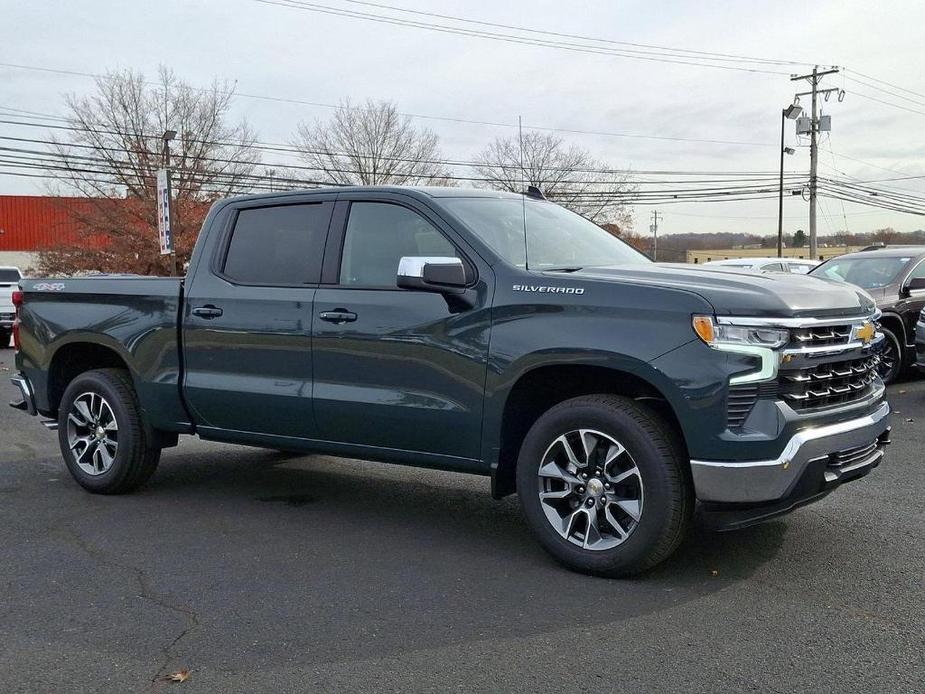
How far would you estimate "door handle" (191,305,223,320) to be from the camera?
5621 millimetres

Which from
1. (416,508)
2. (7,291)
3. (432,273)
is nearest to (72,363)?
(416,508)

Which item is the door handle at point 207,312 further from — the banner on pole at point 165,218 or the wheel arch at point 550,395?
the banner on pole at point 165,218

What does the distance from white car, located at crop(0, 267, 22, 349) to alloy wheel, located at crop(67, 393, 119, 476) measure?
16285mm

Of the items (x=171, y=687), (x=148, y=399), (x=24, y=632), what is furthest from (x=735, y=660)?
(x=148, y=399)

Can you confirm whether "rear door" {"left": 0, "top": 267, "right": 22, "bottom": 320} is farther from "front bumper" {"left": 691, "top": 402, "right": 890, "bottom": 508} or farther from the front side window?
"front bumper" {"left": 691, "top": 402, "right": 890, "bottom": 508}

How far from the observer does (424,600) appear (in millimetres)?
4164

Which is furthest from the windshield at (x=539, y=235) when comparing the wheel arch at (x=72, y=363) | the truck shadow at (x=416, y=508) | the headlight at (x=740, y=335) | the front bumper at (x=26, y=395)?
the front bumper at (x=26, y=395)

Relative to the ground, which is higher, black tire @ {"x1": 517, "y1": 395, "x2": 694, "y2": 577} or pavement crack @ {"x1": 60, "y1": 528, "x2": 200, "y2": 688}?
black tire @ {"x1": 517, "y1": 395, "x2": 694, "y2": 577}

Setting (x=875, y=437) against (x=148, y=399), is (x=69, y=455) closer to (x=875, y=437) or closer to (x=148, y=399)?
(x=148, y=399)

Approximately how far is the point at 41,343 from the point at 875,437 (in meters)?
5.37

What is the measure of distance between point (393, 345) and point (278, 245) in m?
1.20

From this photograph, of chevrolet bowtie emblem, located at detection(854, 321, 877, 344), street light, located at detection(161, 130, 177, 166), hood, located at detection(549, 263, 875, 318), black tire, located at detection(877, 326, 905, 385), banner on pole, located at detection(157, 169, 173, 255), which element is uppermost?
street light, located at detection(161, 130, 177, 166)

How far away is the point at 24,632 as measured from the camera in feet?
12.6

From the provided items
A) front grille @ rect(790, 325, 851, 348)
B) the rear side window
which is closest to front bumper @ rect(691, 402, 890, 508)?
front grille @ rect(790, 325, 851, 348)
